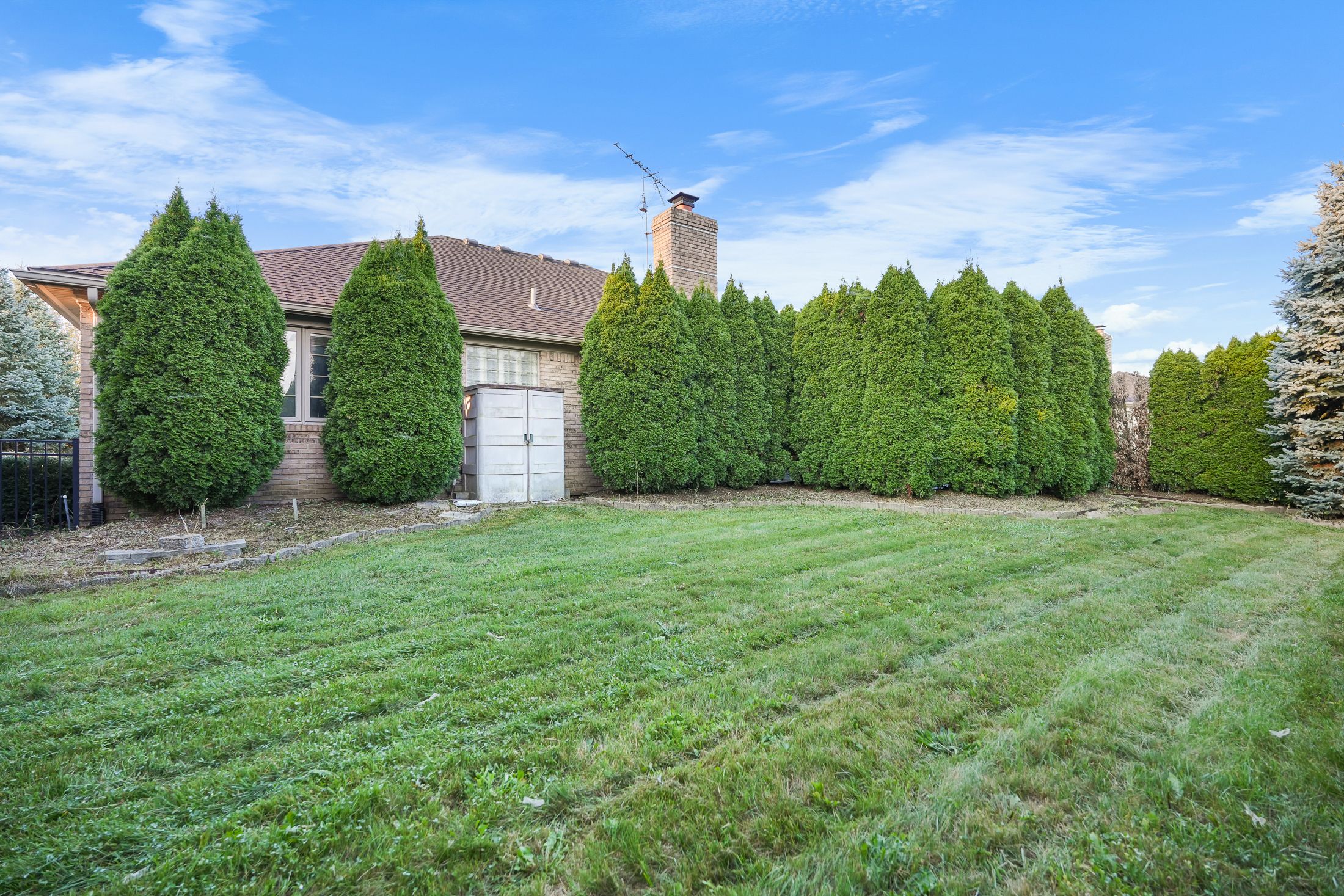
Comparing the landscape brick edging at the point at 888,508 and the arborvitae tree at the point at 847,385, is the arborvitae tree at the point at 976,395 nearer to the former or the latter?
the landscape brick edging at the point at 888,508

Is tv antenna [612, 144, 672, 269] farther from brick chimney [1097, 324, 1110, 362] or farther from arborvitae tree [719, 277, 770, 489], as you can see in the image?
brick chimney [1097, 324, 1110, 362]

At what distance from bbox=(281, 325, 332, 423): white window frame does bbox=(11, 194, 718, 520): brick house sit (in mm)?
14

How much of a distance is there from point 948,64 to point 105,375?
42.4 feet

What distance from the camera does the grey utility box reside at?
9516 millimetres

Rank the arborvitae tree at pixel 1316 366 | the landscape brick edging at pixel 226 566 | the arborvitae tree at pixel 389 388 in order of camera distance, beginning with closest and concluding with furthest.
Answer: the landscape brick edging at pixel 226 566 < the arborvitae tree at pixel 389 388 < the arborvitae tree at pixel 1316 366

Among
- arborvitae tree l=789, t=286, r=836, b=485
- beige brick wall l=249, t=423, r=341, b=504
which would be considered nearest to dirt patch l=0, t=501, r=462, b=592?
beige brick wall l=249, t=423, r=341, b=504

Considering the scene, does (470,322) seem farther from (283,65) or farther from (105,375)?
(105,375)

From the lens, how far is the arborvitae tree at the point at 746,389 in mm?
11766

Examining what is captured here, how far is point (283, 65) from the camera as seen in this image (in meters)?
8.55

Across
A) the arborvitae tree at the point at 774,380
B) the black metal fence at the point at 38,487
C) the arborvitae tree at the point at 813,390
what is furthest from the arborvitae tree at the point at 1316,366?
the black metal fence at the point at 38,487

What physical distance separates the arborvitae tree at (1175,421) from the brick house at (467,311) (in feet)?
32.9

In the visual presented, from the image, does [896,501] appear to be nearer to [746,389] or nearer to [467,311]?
[746,389]

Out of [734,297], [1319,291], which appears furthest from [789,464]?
[1319,291]

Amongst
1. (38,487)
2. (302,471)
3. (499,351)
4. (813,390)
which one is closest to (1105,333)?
(813,390)
